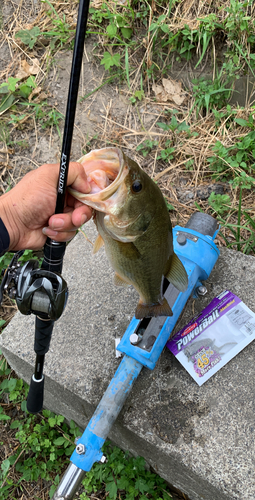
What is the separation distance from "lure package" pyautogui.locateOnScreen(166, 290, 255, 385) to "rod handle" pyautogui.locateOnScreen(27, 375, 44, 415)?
81cm

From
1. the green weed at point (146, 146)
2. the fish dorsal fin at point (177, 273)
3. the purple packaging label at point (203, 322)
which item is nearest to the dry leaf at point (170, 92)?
the green weed at point (146, 146)

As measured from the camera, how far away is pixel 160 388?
2.13m

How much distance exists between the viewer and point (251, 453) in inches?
74.4

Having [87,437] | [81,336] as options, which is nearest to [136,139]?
[81,336]

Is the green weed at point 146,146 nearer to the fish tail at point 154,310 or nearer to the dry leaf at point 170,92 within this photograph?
the dry leaf at point 170,92

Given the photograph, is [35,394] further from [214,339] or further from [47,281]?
[214,339]

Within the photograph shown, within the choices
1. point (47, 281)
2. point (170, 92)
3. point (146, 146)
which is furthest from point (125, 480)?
point (170, 92)

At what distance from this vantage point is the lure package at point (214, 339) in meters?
2.10

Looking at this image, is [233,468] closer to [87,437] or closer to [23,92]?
[87,437]

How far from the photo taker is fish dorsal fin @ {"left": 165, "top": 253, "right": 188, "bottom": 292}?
1.79 m

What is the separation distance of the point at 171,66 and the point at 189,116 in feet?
2.18

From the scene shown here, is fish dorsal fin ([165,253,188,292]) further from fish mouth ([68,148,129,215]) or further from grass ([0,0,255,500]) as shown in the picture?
grass ([0,0,255,500])

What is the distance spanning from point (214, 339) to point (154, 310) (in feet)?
1.83

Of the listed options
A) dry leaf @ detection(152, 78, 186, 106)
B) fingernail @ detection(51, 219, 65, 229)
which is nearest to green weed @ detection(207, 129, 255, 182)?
dry leaf @ detection(152, 78, 186, 106)
